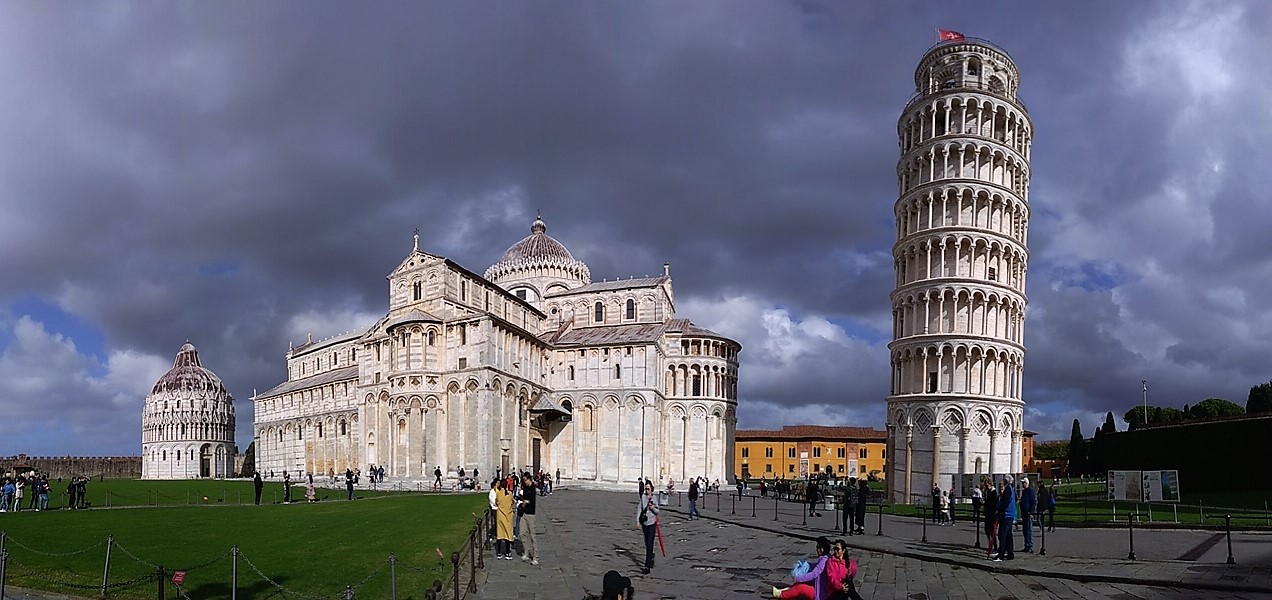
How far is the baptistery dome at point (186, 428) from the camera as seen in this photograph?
123688 millimetres

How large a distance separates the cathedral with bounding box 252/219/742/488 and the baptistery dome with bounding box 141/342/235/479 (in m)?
53.4

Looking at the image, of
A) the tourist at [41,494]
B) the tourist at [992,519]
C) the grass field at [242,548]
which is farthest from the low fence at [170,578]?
the tourist at [41,494]

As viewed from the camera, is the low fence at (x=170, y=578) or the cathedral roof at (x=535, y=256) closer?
the low fence at (x=170, y=578)

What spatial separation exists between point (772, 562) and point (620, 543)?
4.67 metres

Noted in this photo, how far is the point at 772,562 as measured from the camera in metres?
19.7

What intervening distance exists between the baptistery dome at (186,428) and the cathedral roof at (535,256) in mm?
68478

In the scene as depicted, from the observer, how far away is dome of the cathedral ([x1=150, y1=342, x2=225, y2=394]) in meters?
126

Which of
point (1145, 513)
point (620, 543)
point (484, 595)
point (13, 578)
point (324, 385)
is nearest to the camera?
point (484, 595)

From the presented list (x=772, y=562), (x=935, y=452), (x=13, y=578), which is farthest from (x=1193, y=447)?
(x=13, y=578)

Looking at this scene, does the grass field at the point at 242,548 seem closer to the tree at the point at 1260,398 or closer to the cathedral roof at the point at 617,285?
the cathedral roof at the point at 617,285

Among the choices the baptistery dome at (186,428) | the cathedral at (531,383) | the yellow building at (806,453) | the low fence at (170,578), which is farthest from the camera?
the baptistery dome at (186,428)

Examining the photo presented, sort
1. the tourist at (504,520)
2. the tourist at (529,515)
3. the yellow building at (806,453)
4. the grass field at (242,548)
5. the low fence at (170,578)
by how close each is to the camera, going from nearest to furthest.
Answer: the low fence at (170,578)
the grass field at (242,548)
the tourist at (529,515)
the tourist at (504,520)
the yellow building at (806,453)

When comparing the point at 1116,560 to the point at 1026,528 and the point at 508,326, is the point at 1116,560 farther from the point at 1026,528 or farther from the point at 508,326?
the point at 508,326

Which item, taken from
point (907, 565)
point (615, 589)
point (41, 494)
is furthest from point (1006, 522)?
point (41, 494)
